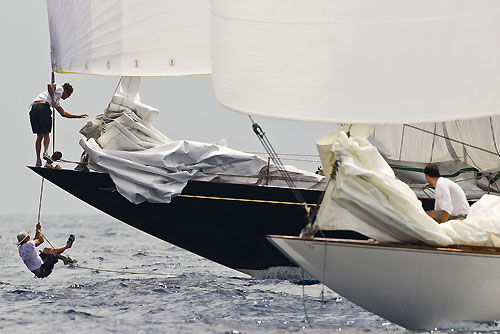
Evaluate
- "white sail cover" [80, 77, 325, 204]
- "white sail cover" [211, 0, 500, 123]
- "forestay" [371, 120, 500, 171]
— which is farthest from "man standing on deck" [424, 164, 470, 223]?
"white sail cover" [80, 77, 325, 204]

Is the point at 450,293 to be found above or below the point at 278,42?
below

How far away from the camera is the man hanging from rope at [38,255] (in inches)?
549

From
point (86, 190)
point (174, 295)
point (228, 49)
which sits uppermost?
point (228, 49)

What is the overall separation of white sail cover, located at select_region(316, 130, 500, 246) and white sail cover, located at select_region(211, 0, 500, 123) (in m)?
0.63

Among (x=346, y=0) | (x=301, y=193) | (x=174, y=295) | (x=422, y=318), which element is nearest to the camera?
(x=346, y=0)

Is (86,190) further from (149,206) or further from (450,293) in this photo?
(450,293)

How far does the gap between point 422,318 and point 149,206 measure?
5.21 metres

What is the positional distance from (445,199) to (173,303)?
11.5ft

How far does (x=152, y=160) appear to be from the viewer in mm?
14531

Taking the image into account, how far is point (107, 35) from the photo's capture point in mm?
15156

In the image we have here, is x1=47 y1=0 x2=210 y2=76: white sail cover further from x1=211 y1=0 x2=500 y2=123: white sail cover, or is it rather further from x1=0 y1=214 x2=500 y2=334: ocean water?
x1=211 y1=0 x2=500 y2=123: white sail cover

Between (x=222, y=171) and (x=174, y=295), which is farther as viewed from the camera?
(x=222, y=171)

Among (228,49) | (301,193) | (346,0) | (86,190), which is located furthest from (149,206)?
(346,0)

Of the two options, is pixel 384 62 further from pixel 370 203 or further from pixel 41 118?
pixel 41 118
